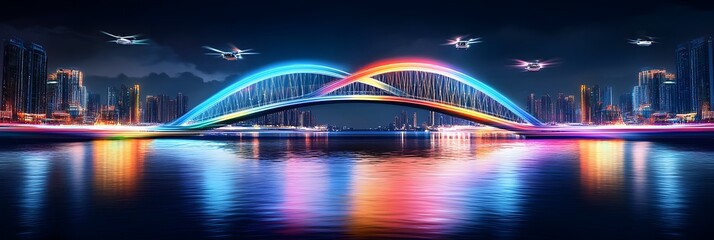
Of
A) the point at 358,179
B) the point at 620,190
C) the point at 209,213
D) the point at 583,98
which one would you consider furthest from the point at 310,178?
the point at 583,98

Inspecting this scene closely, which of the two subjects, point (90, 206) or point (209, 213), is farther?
point (90, 206)

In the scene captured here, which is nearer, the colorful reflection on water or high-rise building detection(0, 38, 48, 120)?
the colorful reflection on water

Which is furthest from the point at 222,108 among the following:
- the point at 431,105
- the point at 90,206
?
the point at 90,206

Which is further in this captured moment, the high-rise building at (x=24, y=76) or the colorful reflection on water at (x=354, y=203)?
the high-rise building at (x=24, y=76)

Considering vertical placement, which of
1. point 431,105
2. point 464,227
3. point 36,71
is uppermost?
point 36,71

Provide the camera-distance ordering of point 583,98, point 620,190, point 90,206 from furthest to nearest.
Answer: point 583,98, point 620,190, point 90,206

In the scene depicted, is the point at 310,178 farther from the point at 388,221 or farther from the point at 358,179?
the point at 388,221

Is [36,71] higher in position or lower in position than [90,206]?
higher

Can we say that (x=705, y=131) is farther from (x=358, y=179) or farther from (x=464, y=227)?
(x=464, y=227)

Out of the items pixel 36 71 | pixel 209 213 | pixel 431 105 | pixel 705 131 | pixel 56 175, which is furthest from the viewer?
pixel 36 71

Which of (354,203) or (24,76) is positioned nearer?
(354,203)
